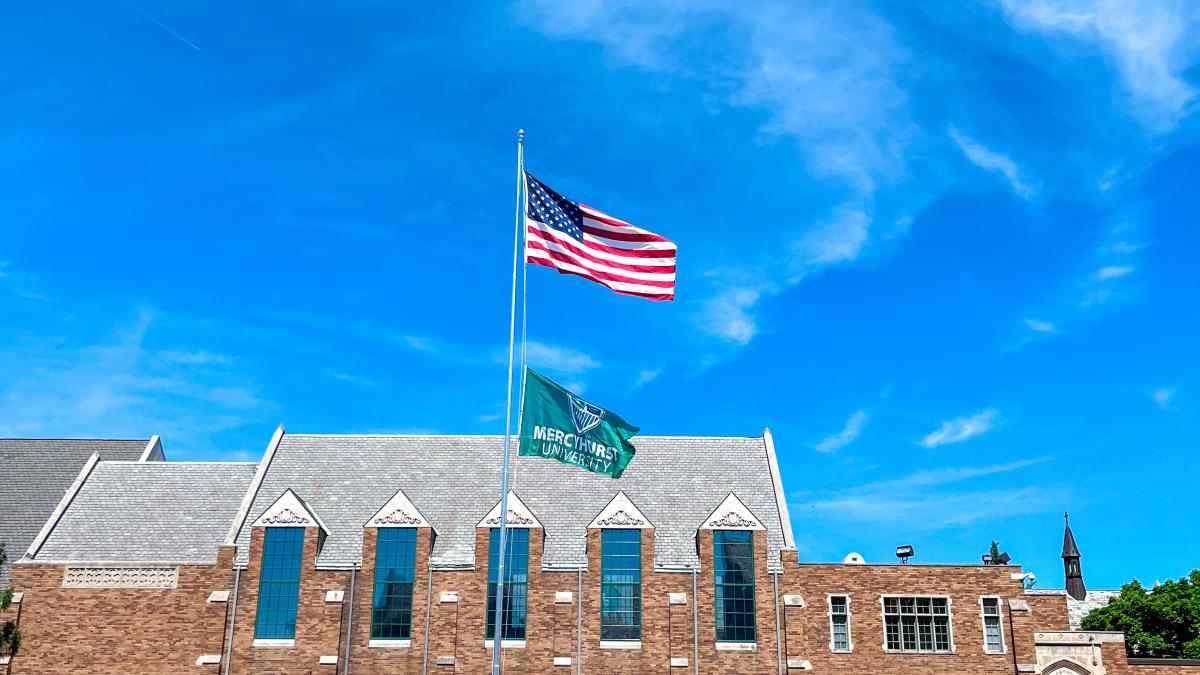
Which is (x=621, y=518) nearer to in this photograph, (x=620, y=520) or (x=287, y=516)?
(x=620, y=520)

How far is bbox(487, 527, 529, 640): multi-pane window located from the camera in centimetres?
4603

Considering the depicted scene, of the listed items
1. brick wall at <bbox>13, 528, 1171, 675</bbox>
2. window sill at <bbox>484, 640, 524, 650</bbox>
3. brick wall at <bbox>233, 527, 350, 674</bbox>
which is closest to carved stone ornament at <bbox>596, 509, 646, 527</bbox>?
brick wall at <bbox>13, 528, 1171, 675</bbox>

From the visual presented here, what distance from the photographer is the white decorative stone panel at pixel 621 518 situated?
4728 cm

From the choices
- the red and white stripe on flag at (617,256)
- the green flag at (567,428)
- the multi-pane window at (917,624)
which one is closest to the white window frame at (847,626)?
the multi-pane window at (917,624)

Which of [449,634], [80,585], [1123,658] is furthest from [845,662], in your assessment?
[80,585]

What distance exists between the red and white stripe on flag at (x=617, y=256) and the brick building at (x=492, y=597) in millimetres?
17066

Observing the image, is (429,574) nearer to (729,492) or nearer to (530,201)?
(729,492)

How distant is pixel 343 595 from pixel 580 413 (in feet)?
60.2

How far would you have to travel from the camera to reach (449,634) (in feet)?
149

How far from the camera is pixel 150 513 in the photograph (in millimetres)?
49719

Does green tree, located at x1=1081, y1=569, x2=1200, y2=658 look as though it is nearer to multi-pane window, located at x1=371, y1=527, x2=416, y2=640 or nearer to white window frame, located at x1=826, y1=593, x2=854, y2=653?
white window frame, located at x1=826, y1=593, x2=854, y2=653

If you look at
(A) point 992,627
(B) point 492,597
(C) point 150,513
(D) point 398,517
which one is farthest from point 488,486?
(A) point 992,627

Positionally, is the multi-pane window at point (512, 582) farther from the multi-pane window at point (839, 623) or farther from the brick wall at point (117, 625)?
the multi-pane window at point (839, 623)

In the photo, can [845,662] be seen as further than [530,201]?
Yes
